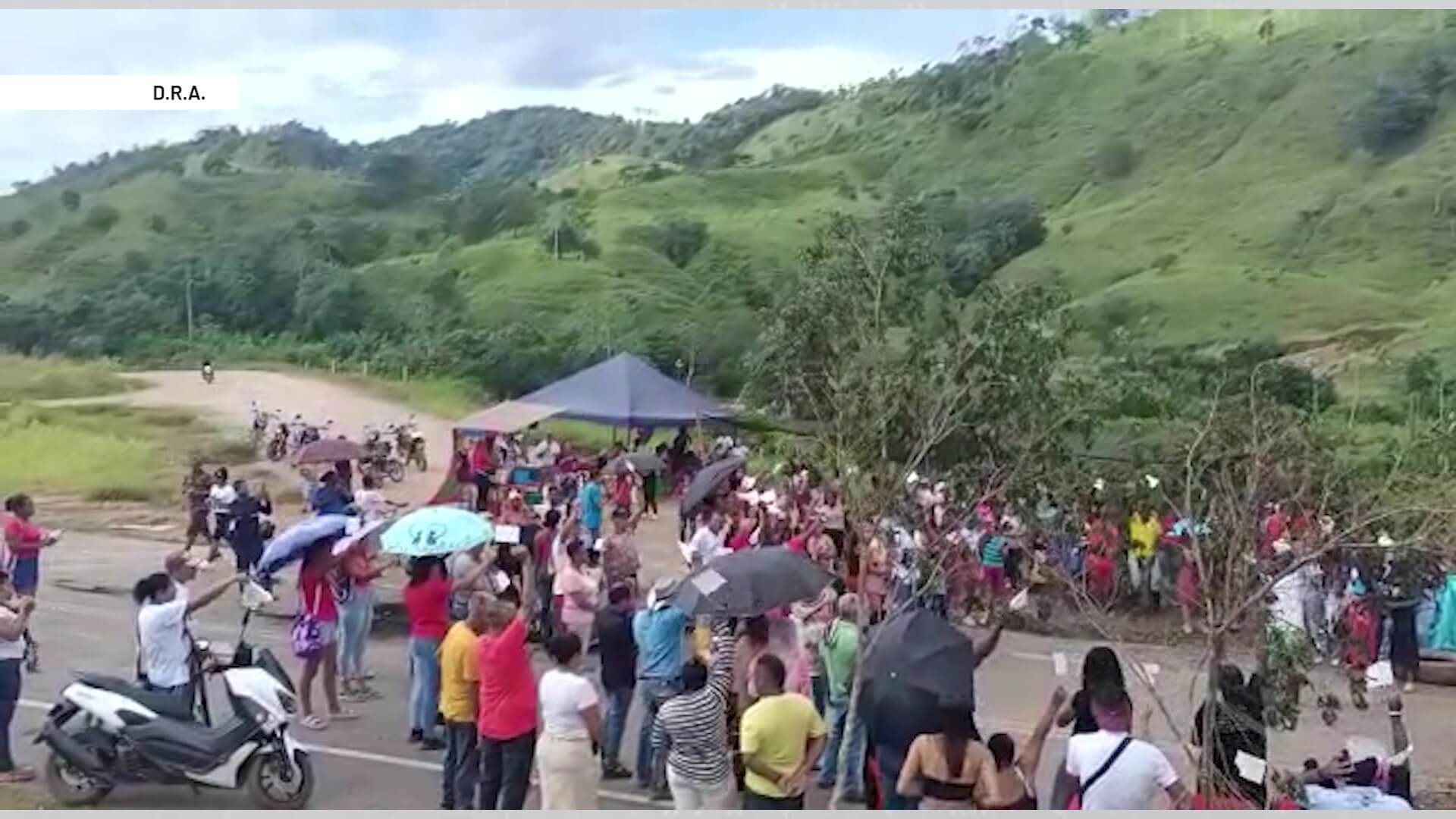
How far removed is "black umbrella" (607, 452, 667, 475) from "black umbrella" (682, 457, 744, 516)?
1.65 metres

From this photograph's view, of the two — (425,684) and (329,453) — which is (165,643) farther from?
(329,453)

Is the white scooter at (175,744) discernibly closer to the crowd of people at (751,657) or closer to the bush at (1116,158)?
the crowd of people at (751,657)

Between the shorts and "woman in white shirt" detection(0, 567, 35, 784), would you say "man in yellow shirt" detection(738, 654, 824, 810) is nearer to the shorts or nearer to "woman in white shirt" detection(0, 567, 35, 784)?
"woman in white shirt" detection(0, 567, 35, 784)

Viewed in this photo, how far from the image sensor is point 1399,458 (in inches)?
371

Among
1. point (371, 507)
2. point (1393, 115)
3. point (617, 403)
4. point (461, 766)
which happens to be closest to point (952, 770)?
point (461, 766)

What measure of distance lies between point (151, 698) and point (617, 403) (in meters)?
7.56

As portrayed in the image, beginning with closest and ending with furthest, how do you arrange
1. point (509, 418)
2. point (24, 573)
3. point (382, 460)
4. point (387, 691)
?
point (387, 691), point (24, 573), point (509, 418), point (382, 460)

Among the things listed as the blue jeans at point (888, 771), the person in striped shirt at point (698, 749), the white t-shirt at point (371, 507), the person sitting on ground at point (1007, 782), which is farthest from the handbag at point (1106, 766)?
the white t-shirt at point (371, 507)

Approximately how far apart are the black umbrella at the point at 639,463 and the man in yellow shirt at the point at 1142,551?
16.0 ft

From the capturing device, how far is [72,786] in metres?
7.93

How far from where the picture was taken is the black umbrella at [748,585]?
773 centimetres

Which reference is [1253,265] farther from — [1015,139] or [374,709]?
[374,709]

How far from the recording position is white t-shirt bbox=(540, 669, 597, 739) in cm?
689

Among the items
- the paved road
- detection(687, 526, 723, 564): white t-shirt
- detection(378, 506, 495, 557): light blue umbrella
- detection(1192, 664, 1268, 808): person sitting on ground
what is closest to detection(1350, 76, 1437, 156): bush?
the paved road
